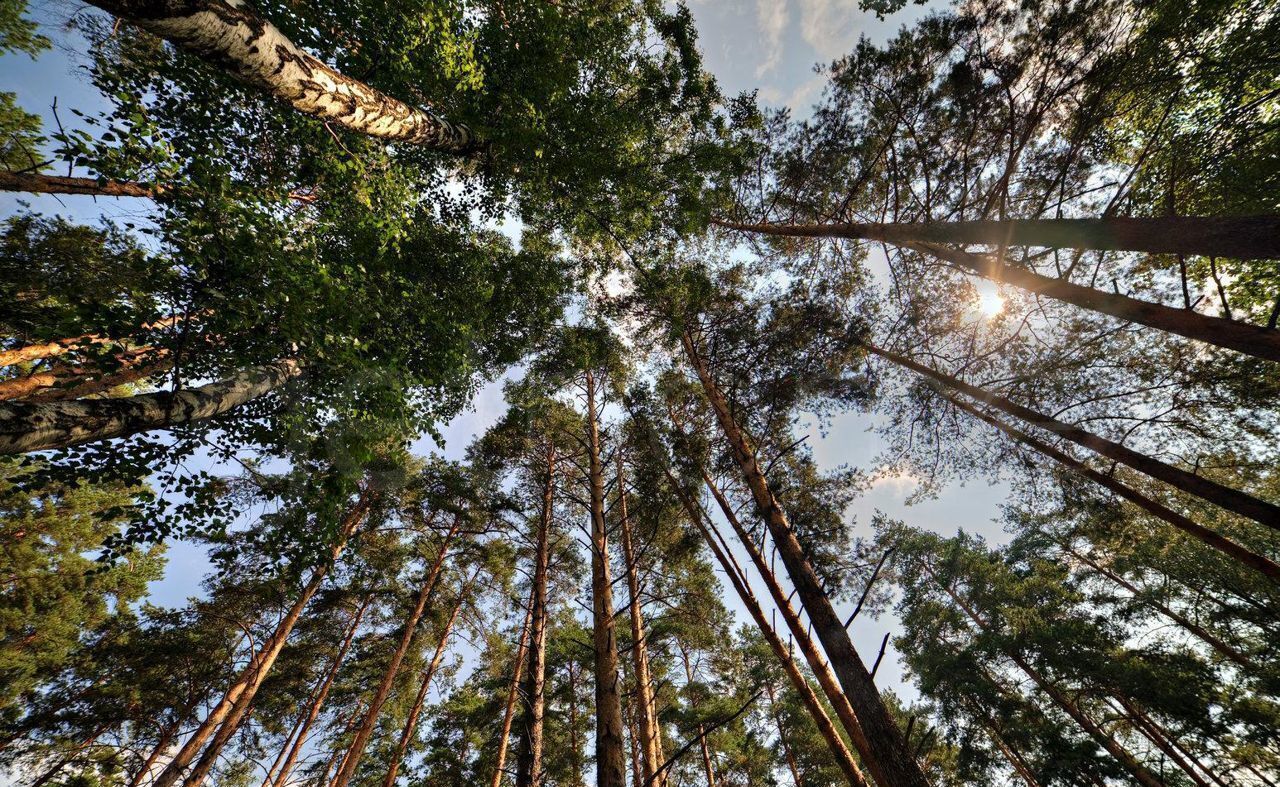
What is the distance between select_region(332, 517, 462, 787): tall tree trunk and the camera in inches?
362

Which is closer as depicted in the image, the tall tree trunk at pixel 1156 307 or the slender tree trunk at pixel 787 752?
the tall tree trunk at pixel 1156 307

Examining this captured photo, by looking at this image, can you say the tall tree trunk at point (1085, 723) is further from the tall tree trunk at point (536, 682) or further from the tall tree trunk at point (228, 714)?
the tall tree trunk at point (228, 714)

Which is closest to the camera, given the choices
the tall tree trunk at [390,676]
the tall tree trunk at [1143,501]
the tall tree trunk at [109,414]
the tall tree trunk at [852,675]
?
the tall tree trunk at [109,414]

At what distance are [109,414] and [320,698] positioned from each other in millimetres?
12817

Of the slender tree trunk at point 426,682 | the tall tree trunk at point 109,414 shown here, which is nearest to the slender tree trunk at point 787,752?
the slender tree trunk at point 426,682

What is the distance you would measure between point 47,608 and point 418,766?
35.7 ft

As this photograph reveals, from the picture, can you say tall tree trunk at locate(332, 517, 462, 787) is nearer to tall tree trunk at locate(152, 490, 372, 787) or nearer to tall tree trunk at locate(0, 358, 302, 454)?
tall tree trunk at locate(152, 490, 372, 787)

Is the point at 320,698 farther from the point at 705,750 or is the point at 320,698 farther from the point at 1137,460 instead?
the point at 1137,460

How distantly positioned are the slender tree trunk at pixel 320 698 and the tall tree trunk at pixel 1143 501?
679 inches

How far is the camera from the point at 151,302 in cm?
387

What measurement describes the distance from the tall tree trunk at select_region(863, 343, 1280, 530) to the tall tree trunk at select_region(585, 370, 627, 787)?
7.21 meters

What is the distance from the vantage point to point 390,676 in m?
10.1

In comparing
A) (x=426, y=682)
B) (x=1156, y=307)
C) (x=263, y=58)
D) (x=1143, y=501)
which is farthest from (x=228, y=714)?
(x=1143, y=501)

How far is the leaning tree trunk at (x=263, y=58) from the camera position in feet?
9.32
